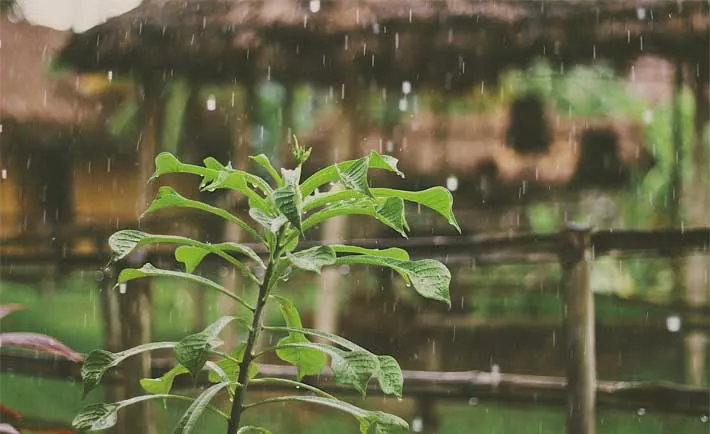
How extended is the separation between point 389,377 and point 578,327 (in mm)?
1109

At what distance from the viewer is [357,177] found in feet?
2.22

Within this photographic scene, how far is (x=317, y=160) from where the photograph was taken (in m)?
5.93

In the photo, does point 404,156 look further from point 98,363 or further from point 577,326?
point 98,363

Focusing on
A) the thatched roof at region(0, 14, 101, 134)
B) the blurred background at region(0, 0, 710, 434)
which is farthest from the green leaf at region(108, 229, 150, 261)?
the thatched roof at region(0, 14, 101, 134)

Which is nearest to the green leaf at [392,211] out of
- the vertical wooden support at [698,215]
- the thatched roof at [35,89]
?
the vertical wooden support at [698,215]

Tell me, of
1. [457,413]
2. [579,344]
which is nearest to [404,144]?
[457,413]

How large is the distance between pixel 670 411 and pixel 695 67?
8.25 ft

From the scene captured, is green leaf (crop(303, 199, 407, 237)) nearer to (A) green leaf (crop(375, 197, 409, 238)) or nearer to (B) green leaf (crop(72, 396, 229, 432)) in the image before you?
(A) green leaf (crop(375, 197, 409, 238))

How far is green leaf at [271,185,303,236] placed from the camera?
636mm

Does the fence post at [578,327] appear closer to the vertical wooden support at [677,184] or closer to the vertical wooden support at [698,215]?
the vertical wooden support at [698,215]

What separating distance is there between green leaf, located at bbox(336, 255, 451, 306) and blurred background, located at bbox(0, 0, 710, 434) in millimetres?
474

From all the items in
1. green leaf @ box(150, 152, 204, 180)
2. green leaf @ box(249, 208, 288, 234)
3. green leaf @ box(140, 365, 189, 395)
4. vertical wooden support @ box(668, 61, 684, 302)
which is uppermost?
vertical wooden support @ box(668, 61, 684, 302)

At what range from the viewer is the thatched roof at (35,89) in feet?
21.2

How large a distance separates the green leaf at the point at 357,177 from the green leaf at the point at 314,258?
0.06m
